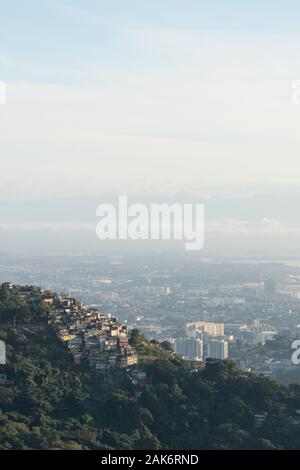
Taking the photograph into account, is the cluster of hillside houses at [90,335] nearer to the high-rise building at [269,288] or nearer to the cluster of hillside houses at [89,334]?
the cluster of hillside houses at [89,334]

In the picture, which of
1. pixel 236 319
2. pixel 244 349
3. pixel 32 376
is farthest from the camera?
pixel 236 319

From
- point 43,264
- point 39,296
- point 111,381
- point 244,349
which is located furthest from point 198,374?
point 43,264

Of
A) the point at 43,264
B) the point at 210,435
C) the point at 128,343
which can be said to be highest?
the point at 43,264

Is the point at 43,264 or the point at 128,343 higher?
the point at 43,264

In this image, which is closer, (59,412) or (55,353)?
(59,412)

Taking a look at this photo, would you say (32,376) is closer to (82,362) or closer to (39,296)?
(82,362)

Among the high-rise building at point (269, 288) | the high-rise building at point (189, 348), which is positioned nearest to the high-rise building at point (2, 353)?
the high-rise building at point (189, 348)

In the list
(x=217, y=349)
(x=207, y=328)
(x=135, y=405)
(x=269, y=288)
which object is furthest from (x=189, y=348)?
(x=269, y=288)
